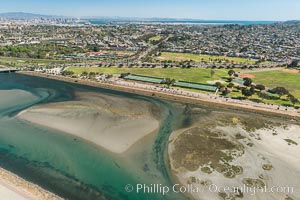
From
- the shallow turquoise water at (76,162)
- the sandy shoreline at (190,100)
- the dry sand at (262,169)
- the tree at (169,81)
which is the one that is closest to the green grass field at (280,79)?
the sandy shoreline at (190,100)

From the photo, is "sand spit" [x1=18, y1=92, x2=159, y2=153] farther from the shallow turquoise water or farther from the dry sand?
the dry sand

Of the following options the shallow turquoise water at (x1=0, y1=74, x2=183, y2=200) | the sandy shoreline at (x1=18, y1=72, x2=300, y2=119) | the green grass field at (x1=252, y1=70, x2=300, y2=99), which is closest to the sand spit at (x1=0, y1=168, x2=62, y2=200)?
the shallow turquoise water at (x1=0, y1=74, x2=183, y2=200)

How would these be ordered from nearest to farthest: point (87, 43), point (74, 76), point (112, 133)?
point (112, 133), point (74, 76), point (87, 43)

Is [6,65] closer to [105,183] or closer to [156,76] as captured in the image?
[156,76]

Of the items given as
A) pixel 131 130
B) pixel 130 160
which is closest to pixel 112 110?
pixel 131 130

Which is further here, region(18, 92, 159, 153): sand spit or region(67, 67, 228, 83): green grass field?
region(67, 67, 228, 83): green grass field

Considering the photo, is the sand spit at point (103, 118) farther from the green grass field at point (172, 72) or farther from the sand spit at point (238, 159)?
the green grass field at point (172, 72)

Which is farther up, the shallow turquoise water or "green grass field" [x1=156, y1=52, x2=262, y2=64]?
"green grass field" [x1=156, y1=52, x2=262, y2=64]
